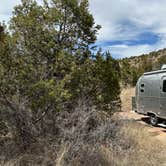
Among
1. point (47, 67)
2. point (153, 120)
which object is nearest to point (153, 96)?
point (153, 120)

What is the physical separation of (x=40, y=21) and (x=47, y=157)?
11.6 ft

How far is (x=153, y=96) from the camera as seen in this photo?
15273 millimetres

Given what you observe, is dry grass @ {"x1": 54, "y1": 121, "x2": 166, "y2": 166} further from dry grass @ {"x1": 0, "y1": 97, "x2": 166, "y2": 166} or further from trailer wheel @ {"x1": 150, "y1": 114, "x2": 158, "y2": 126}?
trailer wheel @ {"x1": 150, "y1": 114, "x2": 158, "y2": 126}

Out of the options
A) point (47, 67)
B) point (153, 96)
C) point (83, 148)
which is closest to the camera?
point (83, 148)

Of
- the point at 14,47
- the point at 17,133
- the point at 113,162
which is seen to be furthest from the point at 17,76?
the point at 113,162

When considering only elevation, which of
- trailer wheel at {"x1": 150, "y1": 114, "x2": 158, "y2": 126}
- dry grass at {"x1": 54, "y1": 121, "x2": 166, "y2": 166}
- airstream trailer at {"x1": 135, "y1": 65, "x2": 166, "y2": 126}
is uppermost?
airstream trailer at {"x1": 135, "y1": 65, "x2": 166, "y2": 126}

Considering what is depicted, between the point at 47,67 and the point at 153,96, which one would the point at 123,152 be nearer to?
the point at 47,67

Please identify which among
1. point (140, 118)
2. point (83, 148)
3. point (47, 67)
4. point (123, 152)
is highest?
point (47, 67)

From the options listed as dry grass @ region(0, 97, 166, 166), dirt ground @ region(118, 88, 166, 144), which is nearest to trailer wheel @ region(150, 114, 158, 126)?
dirt ground @ region(118, 88, 166, 144)

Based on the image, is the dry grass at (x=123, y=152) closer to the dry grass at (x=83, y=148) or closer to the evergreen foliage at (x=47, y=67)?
the dry grass at (x=83, y=148)

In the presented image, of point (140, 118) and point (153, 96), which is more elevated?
point (153, 96)

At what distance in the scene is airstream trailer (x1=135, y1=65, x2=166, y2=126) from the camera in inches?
573

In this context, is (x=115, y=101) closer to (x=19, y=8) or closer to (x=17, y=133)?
(x=17, y=133)

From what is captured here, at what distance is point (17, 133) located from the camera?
848 centimetres
